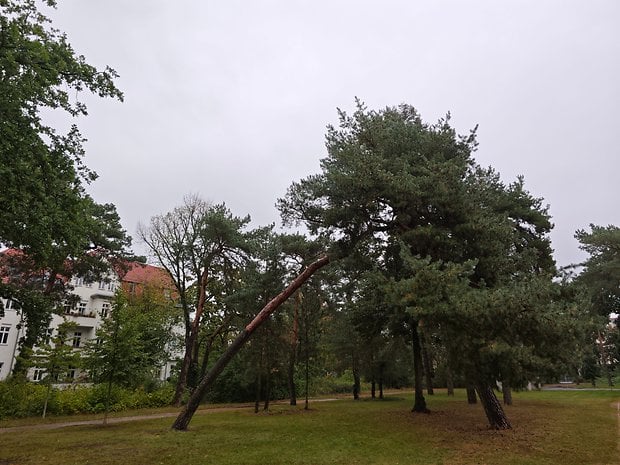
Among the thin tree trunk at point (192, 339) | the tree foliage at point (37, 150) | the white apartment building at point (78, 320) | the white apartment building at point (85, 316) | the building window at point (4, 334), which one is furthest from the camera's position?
the building window at point (4, 334)

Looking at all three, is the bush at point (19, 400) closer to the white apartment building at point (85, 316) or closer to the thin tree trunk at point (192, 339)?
the thin tree trunk at point (192, 339)

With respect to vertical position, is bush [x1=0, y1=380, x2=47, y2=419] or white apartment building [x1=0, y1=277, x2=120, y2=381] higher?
white apartment building [x1=0, y1=277, x2=120, y2=381]

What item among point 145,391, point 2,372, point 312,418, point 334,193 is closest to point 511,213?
point 334,193

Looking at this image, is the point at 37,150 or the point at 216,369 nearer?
the point at 37,150

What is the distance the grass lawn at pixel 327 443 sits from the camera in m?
9.30

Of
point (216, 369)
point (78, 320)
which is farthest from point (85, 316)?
point (216, 369)

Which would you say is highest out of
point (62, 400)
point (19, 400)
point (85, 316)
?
point (85, 316)

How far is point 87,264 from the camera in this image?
71.9 feet

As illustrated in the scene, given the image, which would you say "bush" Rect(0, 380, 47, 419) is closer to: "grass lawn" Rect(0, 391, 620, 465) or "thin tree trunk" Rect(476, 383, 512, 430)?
"grass lawn" Rect(0, 391, 620, 465)

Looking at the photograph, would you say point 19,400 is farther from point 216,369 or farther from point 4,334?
point 4,334

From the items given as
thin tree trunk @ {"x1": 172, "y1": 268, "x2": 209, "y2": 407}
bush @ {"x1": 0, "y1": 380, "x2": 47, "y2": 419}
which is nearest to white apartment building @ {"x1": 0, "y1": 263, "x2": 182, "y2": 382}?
thin tree trunk @ {"x1": 172, "y1": 268, "x2": 209, "y2": 407}

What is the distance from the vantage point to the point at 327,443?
11227 millimetres

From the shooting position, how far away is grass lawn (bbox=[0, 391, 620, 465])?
9.30m

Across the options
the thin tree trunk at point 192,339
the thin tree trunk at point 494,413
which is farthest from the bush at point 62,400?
the thin tree trunk at point 494,413
